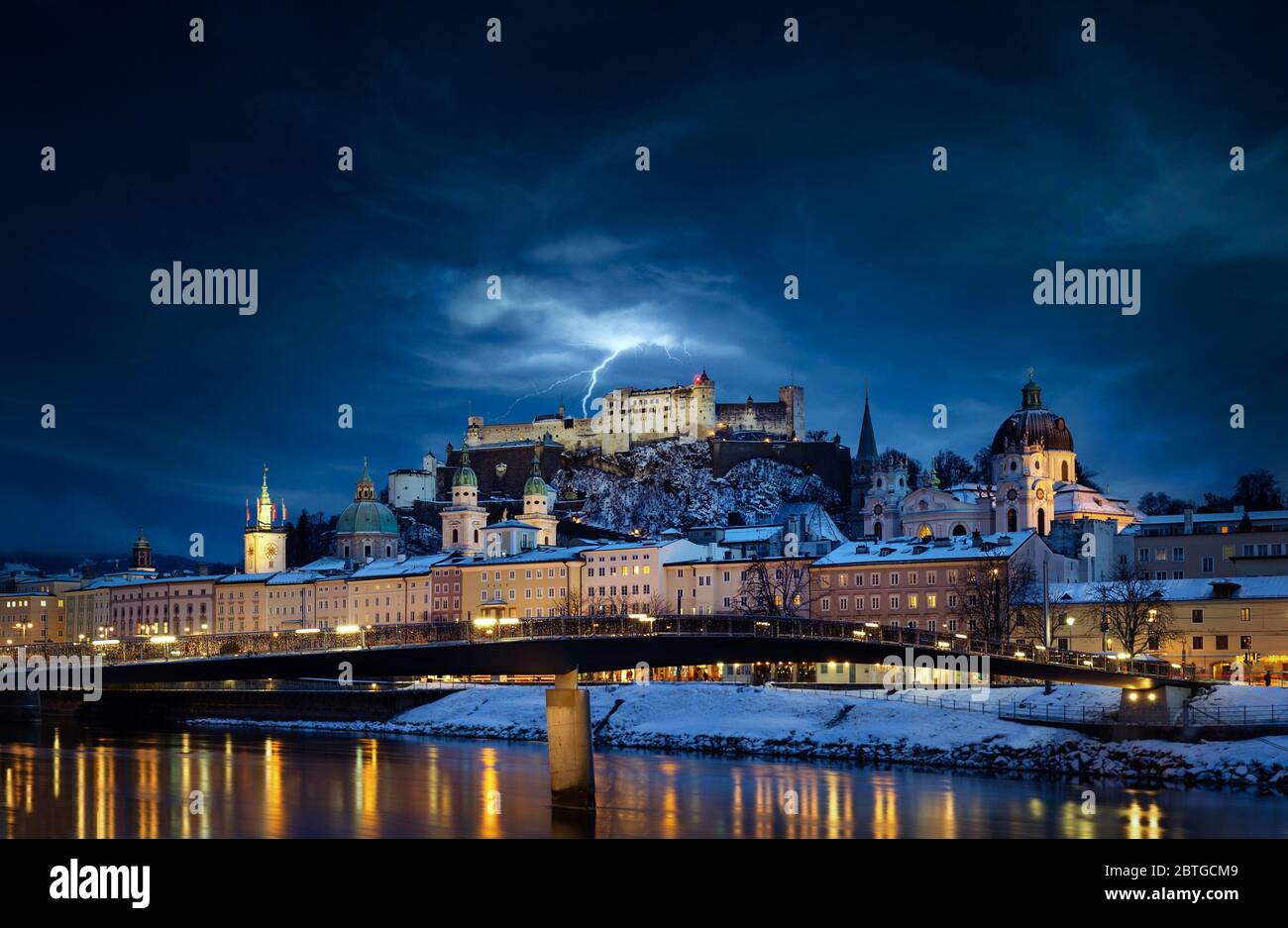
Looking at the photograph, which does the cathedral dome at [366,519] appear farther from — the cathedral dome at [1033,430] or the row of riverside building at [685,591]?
the cathedral dome at [1033,430]

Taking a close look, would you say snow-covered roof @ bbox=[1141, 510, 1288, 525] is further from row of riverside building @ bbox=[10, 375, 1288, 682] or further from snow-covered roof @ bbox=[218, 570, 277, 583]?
snow-covered roof @ bbox=[218, 570, 277, 583]

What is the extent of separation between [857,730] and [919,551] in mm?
44888

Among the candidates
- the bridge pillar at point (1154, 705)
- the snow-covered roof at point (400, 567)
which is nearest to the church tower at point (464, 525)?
the snow-covered roof at point (400, 567)

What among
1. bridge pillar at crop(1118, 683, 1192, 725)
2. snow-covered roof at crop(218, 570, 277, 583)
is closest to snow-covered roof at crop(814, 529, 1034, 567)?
bridge pillar at crop(1118, 683, 1192, 725)

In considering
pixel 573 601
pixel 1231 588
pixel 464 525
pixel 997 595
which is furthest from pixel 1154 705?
pixel 464 525

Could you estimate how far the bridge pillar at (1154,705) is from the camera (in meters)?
63.2

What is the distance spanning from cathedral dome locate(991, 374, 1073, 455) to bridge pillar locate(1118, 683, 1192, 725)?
84362 millimetres

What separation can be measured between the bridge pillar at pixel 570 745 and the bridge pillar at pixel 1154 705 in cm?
2623

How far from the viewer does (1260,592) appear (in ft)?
297

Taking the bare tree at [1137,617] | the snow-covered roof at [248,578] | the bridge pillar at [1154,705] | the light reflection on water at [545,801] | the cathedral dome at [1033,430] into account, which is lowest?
the light reflection on water at [545,801]

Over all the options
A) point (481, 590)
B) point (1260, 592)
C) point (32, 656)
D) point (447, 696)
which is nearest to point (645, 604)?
point (481, 590)

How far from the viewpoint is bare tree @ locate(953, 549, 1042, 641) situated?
9594cm

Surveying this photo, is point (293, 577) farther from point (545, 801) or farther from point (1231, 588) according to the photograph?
point (545, 801)
